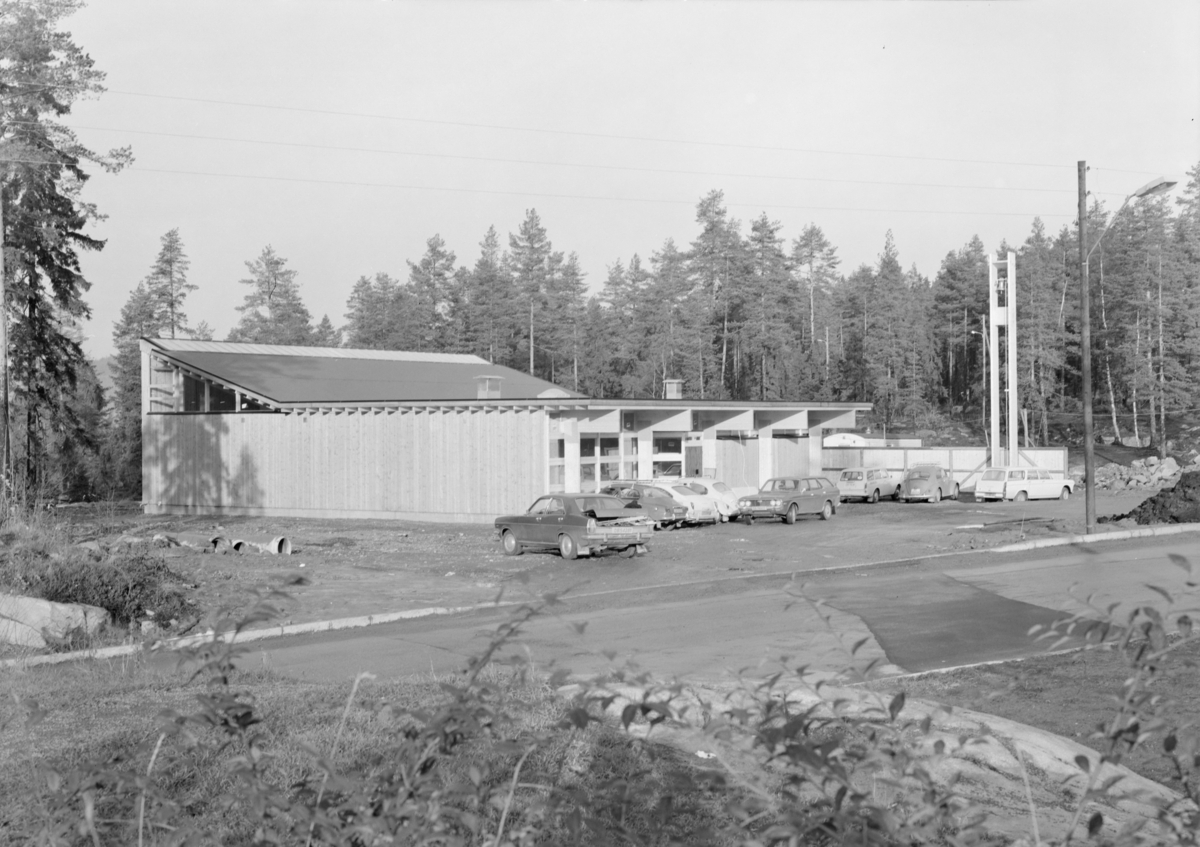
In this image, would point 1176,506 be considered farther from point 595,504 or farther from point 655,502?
point 595,504

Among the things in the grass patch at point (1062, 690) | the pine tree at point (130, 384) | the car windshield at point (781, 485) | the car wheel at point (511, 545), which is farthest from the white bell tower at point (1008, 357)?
the pine tree at point (130, 384)

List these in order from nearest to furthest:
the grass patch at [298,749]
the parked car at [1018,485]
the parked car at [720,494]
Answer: the grass patch at [298,749] → the parked car at [720,494] → the parked car at [1018,485]

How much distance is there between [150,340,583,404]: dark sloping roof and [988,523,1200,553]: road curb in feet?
64.2

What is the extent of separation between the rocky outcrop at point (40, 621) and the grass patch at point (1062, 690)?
10.3 metres

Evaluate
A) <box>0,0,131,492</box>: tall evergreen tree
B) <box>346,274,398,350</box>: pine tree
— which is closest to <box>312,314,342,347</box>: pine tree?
<box>346,274,398,350</box>: pine tree

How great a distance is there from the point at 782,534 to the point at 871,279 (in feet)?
289

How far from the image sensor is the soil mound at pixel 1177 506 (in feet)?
109

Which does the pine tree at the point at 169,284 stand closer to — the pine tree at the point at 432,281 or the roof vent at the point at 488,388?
the pine tree at the point at 432,281

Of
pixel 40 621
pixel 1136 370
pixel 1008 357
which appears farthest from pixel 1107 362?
pixel 40 621

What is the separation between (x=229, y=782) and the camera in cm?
682

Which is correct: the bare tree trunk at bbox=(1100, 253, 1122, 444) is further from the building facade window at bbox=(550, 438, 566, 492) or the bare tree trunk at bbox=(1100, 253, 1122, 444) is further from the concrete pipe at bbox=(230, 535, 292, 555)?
the concrete pipe at bbox=(230, 535, 292, 555)

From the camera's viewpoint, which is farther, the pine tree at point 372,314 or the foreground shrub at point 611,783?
the pine tree at point 372,314

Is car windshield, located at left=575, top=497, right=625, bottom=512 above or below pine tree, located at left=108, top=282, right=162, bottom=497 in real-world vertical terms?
below

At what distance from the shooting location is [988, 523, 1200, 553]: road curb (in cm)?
2816
